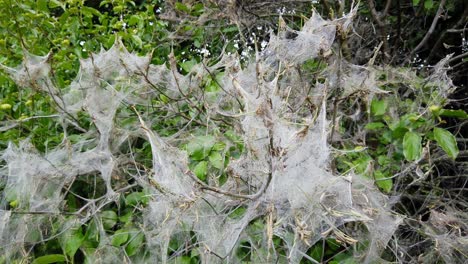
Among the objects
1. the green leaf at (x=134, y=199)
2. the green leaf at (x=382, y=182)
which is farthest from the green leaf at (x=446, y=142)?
the green leaf at (x=134, y=199)

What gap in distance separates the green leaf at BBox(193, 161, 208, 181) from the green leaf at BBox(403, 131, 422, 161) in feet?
3.01

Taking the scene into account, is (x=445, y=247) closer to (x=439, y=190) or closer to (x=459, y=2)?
(x=439, y=190)

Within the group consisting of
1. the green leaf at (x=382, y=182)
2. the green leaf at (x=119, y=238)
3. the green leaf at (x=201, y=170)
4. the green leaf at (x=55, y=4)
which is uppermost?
the green leaf at (x=55, y=4)

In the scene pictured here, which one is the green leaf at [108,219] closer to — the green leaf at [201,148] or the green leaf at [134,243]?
the green leaf at [134,243]

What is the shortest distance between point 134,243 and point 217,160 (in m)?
0.58

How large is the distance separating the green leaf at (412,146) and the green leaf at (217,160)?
0.84 metres

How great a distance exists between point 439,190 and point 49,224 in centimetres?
224

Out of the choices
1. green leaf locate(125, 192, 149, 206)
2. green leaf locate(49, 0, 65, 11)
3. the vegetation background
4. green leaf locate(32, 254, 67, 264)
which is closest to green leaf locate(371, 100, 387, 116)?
the vegetation background

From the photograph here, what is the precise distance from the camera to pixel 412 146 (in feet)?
7.68

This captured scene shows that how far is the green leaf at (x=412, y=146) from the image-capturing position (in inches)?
91.1

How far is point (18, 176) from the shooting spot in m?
2.57

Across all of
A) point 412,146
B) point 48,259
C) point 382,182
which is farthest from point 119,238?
point 412,146

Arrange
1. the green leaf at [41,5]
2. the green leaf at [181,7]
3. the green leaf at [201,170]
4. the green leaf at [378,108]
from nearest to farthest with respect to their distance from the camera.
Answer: the green leaf at [201,170]
the green leaf at [378,108]
the green leaf at [41,5]
the green leaf at [181,7]

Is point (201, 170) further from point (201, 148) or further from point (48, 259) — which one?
point (48, 259)
